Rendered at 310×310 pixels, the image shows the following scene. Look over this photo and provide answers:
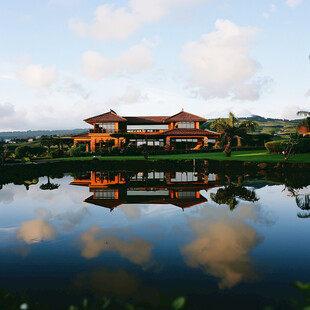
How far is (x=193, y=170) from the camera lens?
28.7 m

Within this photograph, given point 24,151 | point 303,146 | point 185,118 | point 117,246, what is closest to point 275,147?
point 303,146

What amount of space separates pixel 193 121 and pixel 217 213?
43.6 meters

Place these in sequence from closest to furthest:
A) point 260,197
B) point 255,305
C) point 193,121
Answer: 1. point 255,305
2. point 260,197
3. point 193,121

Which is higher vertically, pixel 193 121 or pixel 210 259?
pixel 193 121

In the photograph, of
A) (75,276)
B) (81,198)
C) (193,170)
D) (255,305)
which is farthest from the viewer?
(193,170)

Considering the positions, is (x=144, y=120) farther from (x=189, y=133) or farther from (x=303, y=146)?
(x=303, y=146)

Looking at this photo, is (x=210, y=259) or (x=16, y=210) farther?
(x=16, y=210)

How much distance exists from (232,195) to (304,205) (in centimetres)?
353

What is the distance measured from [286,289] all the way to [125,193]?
1164 cm

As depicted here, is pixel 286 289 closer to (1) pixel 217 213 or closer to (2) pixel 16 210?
(1) pixel 217 213

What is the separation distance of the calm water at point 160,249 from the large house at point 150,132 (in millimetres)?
36342

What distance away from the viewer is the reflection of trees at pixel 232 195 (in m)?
13.1

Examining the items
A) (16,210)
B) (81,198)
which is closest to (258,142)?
(81,198)

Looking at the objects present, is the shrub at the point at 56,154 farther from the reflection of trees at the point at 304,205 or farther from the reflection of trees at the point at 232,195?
the reflection of trees at the point at 304,205
